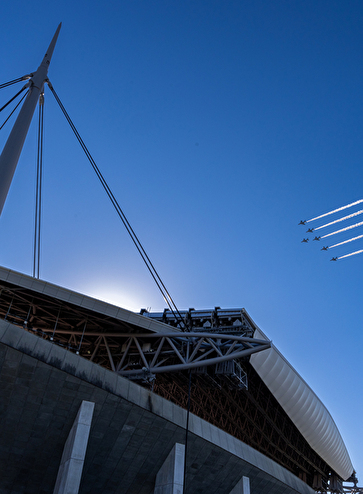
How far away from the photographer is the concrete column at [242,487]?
28.6 metres

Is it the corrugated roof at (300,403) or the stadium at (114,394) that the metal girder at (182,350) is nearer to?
the stadium at (114,394)

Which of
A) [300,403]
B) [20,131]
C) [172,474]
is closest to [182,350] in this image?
[172,474]

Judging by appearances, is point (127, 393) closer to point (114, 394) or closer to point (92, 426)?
point (114, 394)

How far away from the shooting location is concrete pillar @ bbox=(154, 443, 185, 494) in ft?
75.3

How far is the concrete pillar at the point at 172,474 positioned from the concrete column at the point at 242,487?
24.0ft

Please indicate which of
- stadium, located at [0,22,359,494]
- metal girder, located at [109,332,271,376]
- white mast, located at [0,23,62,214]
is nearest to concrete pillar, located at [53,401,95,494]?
stadium, located at [0,22,359,494]

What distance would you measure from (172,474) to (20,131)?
19.1m

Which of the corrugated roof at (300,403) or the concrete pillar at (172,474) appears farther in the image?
the corrugated roof at (300,403)

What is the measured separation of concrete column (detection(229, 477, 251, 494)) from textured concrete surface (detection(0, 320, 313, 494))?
12.1 ft

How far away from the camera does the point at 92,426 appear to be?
21578 mm

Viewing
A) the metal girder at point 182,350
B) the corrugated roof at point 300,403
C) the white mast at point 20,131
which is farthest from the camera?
the corrugated roof at point 300,403

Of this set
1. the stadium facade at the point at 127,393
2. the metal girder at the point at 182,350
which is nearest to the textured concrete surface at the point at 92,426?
the stadium facade at the point at 127,393

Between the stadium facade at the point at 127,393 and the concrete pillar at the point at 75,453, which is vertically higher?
the stadium facade at the point at 127,393

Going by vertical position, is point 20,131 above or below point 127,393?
above
